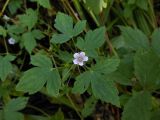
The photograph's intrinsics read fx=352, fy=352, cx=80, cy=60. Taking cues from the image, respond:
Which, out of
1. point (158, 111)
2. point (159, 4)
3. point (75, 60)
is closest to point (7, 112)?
point (75, 60)

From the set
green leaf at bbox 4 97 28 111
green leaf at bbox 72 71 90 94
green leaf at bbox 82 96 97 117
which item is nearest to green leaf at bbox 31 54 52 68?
green leaf at bbox 72 71 90 94

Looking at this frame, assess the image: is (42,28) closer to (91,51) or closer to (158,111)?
(91,51)

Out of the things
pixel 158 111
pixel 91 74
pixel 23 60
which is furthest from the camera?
pixel 23 60

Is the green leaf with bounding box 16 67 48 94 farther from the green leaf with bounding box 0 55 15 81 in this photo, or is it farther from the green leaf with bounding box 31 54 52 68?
the green leaf with bounding box 0 55 15 81

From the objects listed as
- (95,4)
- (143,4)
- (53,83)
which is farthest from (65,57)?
(143,4)

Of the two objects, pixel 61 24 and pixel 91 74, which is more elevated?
pixel 61 24

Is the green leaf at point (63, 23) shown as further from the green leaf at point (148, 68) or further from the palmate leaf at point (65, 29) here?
the green leaf at point (148, 68)

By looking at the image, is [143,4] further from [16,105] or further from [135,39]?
[16,105]
